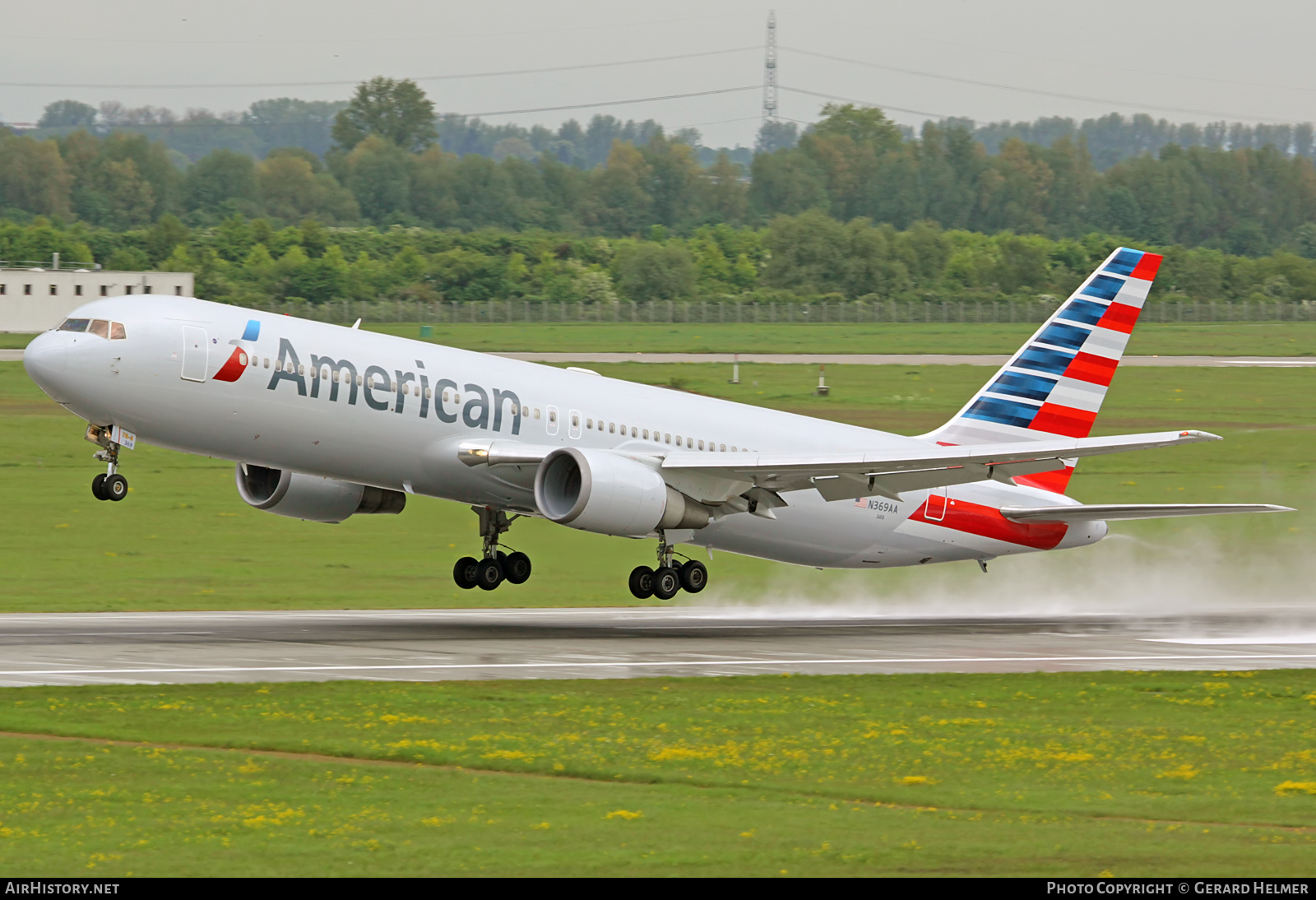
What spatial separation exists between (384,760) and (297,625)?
16.5 meters

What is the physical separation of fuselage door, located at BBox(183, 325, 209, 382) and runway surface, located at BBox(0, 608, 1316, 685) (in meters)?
5.14

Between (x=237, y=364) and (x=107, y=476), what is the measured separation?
10.3 ft

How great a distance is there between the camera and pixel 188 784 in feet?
65.4

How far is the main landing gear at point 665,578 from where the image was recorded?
1484 inches

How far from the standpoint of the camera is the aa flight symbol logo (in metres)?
32.3

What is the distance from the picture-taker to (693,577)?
3825cm

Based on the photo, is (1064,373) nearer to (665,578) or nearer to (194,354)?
(665,578)

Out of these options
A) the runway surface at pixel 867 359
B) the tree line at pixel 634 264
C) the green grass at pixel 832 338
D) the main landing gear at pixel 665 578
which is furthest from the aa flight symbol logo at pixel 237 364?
the tree line at pixel 634 264

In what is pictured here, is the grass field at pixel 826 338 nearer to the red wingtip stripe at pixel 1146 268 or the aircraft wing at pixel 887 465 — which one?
the red wingtip stripe at pixel 1146 268

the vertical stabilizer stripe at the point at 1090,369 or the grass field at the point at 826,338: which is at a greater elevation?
the vertical stabilizer stripe at the point at 1090,369

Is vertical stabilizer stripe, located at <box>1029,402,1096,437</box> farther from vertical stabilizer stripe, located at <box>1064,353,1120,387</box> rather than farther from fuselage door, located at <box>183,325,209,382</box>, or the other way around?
fuselage door, located at <box>183,325,209,382</box>

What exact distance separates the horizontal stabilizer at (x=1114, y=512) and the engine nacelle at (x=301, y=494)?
15.1 m

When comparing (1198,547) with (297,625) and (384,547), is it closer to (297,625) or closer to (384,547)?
(384,547)

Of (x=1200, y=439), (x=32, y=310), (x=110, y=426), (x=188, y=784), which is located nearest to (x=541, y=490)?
(x=110, y=426)
